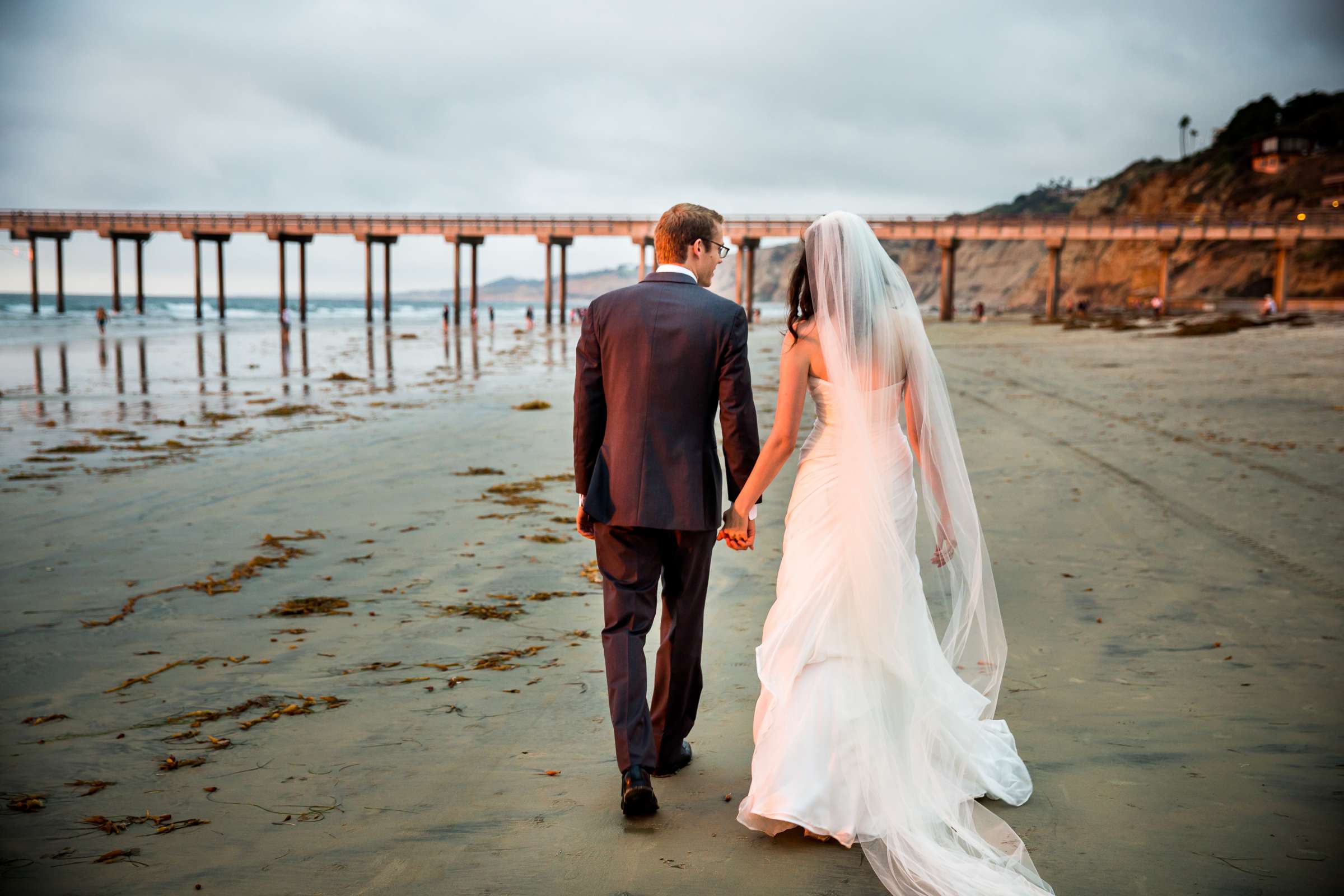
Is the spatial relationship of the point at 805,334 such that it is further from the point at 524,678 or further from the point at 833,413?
the point at 524,678

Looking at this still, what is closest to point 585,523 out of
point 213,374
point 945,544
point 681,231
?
point 681,231

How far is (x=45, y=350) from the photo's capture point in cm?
2562

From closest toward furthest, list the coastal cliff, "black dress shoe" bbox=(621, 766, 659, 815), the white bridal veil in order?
the white bridal veil < "black dress shoe" bbox=(621, 766, 659, 815) < the coastal cliff

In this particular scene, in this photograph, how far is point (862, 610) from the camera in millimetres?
2943

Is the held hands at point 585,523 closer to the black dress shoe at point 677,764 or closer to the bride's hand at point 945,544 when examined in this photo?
the black dress shoe at point 677,764

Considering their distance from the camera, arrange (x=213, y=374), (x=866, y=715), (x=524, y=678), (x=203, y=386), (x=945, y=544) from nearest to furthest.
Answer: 1. (x=866, y=715)
2. (x=945, y=544)
3. (x=524, y=678)
4. (x=203, y=386)
5. (x=213, y=374)

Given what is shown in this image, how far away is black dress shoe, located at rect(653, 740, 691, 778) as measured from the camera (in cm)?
332

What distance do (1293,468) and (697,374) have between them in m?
7.64

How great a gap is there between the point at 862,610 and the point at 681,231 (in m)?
1.36

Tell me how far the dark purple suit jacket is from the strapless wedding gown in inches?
11.1

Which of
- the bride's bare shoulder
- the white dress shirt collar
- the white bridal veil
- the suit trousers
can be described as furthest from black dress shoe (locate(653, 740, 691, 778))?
the white dress shirt collar

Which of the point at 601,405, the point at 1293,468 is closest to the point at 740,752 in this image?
the point at 601,405

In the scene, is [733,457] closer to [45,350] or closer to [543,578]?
[543,578]

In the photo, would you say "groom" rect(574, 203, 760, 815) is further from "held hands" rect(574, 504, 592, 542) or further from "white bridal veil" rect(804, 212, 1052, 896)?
"white bridal veil" rect(804, 212, 1052, 896)
